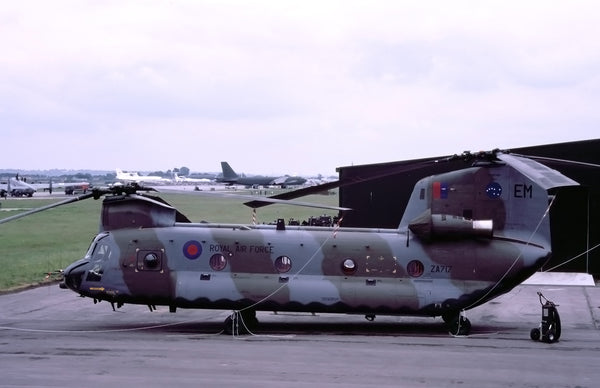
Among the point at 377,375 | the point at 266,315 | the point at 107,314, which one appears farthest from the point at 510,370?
the point at 107,314

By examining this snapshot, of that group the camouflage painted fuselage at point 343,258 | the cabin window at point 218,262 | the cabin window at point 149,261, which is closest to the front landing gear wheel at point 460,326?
the camouflage painted fuselage at point 343,258

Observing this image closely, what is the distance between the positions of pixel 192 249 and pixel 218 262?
71cm

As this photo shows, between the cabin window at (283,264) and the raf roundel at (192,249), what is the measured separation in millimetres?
1876

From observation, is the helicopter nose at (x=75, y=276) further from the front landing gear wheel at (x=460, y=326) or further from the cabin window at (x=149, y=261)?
the front landing gear wheel at (x=460, y=326)

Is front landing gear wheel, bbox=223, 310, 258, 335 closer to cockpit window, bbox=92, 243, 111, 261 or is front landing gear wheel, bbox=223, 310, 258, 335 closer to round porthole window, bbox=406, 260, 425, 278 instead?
cockpit window, bbox=92, 243, 111, 261

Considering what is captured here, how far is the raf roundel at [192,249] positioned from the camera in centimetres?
1769

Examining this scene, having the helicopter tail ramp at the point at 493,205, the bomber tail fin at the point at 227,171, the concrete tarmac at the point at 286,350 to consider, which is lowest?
the concrete tarmac at the point at 286,350

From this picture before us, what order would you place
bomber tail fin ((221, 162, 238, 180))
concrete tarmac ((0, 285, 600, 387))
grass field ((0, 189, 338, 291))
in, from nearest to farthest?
1. concrete tarmac ((0, 285, 600, 387))
2. grass field ((0, 189, 338, 291))
3. bomber tail fin ((221, 162, 238, 180))

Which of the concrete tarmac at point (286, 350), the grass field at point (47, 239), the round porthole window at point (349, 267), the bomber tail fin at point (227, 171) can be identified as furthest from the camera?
the bomber tail fin at point (227, 171)

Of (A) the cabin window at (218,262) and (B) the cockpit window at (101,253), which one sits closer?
(A) the cabin window at (218,262)

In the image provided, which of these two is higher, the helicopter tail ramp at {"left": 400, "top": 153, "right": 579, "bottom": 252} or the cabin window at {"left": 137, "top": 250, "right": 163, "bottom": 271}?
the helicopter tail ramp at {"left": 400, "top": 153, "right": 579, "bottom": 252}

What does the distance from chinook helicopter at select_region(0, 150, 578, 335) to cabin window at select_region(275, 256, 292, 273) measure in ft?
0.08

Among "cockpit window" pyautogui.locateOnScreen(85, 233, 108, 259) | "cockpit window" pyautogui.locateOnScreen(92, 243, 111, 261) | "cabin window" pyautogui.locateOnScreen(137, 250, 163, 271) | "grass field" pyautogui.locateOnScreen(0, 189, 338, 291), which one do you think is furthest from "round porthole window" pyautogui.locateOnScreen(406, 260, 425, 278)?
"cockpit window" pyautogui.locateOnScreen(85, 233, 108, 259)

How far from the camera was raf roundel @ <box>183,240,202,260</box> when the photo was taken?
696 inches
